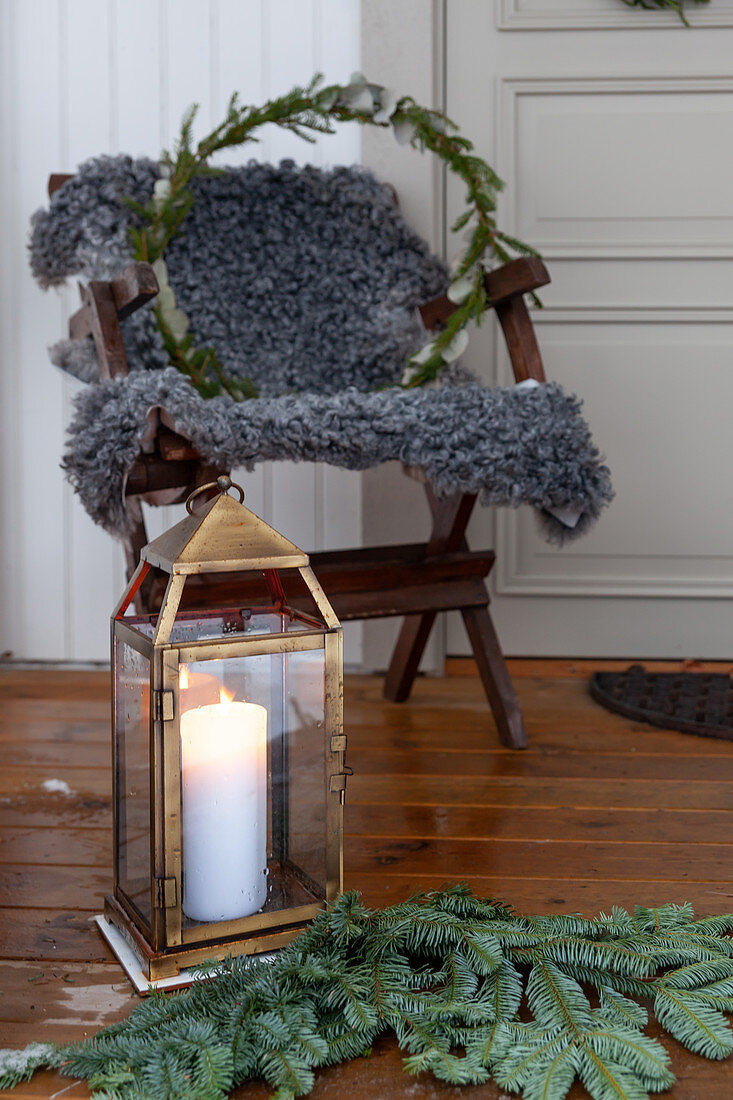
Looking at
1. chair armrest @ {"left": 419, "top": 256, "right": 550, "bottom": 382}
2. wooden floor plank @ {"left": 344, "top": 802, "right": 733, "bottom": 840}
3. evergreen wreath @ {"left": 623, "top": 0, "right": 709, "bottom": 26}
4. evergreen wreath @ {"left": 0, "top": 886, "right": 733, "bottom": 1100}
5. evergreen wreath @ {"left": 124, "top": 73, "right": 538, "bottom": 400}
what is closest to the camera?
evergreen wreath @ {"left": 0, "top": 886, "right": 733, "bottom": 1100}

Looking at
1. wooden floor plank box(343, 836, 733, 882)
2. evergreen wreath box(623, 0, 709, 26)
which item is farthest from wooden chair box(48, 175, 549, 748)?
evergreen wreath box(623, 0, 709, 26)

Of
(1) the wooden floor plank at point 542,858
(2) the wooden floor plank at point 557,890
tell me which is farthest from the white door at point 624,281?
(2) the wooden floor plank at point 557,890

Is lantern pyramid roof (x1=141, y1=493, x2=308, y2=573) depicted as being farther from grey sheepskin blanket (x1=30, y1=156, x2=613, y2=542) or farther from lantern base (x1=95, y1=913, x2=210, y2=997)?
grey sheepskin blanket (x1=30, y1=156, x2=613, y2=542)

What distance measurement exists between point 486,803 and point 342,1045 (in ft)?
1.90

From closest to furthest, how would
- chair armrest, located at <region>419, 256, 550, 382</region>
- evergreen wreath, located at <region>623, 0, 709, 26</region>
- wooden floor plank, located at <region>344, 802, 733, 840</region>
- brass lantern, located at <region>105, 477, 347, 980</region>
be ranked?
brass lantern, located at <region>105, 477, 347, 980</region> < wooden floor plank, located at <region>344, 802, 733, 840</region> < chair armrest, located at <region>419, 256, 550, 382</region> < evergreen wreath, located at <region>623, 0, 709, 26</region>

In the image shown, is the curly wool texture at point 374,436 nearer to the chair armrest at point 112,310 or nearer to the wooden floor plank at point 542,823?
the chair armrest at point 112,310

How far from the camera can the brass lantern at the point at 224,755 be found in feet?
2.59

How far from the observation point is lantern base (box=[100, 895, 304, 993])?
804mm

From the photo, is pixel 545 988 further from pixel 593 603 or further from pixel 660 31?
pixel 660 31

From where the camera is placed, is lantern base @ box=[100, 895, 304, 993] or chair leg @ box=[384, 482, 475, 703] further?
chair leg @ box=[384, 482, 475, 703]

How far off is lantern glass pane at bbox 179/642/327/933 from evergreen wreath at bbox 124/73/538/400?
0.83 metres

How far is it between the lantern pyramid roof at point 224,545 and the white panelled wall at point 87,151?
1208mm

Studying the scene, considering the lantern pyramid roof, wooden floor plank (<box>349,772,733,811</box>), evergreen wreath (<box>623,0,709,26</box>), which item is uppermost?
evergreen wreath (<box>623,0,709,26</box>)

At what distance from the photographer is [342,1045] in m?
0.73
